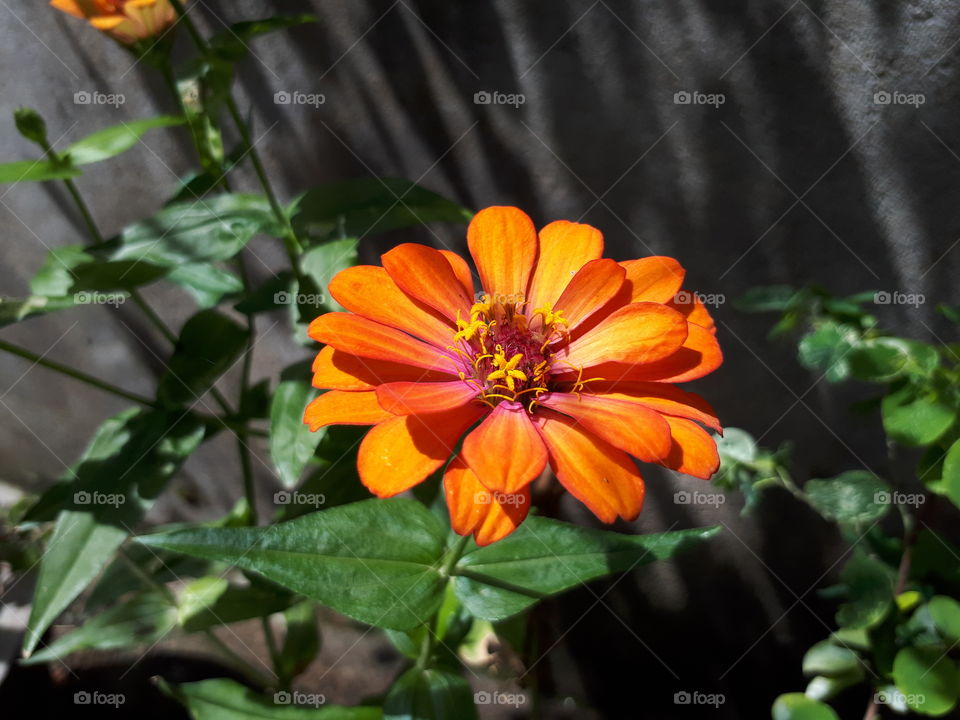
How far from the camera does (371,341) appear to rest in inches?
21.1

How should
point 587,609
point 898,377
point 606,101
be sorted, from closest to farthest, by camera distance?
1. point 898,377
2. point 606,101
3. point 587,609

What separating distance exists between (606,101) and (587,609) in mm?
797

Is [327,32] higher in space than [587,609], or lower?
higher

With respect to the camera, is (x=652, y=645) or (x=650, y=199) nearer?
(x=650, y=199)

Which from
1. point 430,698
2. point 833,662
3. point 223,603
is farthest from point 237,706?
point 833,662

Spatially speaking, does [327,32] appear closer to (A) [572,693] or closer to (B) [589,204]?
(B) [589,204]

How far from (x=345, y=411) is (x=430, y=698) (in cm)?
35

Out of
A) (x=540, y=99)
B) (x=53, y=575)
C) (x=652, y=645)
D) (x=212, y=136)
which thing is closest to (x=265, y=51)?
(x=212, y=136)

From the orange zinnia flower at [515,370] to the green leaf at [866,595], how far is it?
447mm

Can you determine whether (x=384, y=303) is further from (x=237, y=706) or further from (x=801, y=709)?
(x=801, y=709)

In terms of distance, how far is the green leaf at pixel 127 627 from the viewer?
3.14 ft

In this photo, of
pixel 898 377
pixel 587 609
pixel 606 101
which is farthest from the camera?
pixel 587 609

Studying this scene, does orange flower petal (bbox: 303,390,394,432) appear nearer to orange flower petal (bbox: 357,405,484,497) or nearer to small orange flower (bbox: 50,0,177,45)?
orange flower petal (bbox: 357,405,484,497)

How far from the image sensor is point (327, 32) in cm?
87
